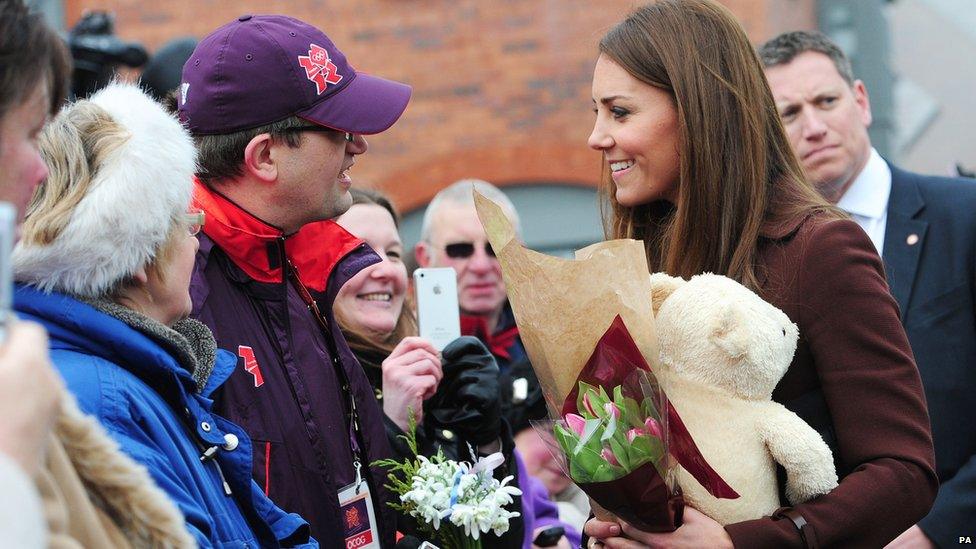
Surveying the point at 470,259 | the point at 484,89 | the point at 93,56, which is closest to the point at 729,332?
the point at 470,259

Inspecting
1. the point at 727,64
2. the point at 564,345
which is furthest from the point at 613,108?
the point at 564,345

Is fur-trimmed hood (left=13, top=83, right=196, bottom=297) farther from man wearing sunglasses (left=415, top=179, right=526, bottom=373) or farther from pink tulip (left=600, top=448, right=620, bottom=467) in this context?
man wearing sunglasses (left=415, top=179, right=526, bottom=373)

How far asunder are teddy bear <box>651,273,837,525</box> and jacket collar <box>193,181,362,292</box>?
949 millimetres

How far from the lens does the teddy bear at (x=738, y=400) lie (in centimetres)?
217

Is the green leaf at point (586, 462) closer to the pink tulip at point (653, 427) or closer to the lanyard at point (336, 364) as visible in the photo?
the pink tulip at point (653, 427)

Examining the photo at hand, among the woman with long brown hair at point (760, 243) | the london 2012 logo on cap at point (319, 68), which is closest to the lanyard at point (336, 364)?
the london 2012 logo on cap at point (319, 68)

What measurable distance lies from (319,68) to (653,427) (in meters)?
1.23

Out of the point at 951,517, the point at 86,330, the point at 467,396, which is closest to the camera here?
the point at 86,330

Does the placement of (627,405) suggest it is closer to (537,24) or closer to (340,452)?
(340,452)

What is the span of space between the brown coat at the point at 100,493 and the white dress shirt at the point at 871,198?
2.69 metres

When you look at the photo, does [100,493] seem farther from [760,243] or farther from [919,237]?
[919,237]

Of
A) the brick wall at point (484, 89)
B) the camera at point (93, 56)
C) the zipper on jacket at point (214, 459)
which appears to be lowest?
the brick wall at point (484, 89)

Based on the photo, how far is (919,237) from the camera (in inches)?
140

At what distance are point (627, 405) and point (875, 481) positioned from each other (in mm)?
514
